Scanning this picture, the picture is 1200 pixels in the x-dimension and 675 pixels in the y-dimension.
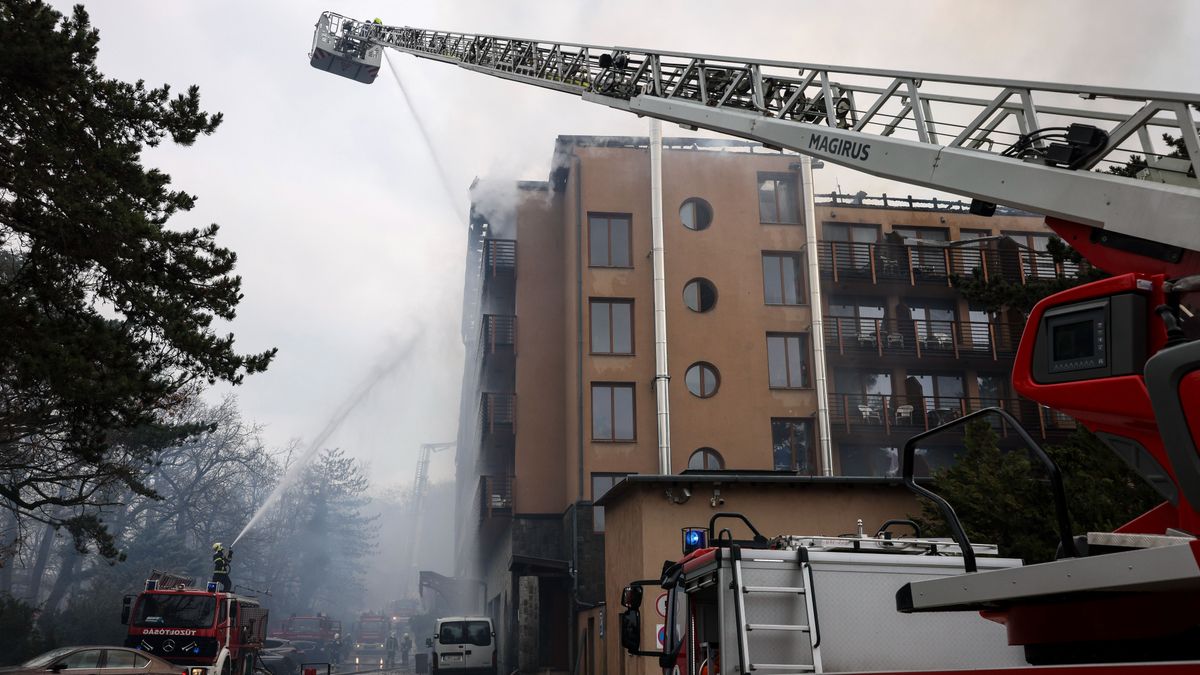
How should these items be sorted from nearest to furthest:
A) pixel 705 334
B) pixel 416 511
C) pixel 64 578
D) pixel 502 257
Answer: pixel 705 334 < pixel 502 257 < pixel 64 578 < pixel 416 511

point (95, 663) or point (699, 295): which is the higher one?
point (699, 295)

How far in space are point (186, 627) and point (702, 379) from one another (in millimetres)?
17842

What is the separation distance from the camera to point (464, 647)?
94.4 feet

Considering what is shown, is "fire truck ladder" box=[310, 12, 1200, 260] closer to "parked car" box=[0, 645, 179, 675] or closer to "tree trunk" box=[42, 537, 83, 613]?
"parked car" box=[0, 645, 179, 675]

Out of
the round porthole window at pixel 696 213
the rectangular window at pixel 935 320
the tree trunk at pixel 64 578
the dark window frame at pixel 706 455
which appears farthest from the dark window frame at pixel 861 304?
the tree trunk at pixel 64 578

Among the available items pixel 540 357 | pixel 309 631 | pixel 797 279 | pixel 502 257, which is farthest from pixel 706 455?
pixel 309 631

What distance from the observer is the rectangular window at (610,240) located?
107 ft

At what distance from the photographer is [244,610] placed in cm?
2270

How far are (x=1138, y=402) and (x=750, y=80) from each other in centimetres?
871

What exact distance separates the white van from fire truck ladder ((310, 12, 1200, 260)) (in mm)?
18772

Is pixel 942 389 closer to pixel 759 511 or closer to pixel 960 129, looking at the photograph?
pixel 759 511

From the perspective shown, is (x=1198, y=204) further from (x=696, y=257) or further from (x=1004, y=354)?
(x=1004, y=354)

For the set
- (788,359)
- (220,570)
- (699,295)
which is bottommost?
(220,570)

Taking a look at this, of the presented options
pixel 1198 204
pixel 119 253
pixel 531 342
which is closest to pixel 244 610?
pixel 119 253
